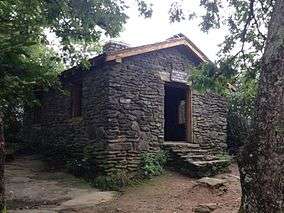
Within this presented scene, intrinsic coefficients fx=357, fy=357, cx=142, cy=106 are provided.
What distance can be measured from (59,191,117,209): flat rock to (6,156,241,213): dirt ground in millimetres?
181

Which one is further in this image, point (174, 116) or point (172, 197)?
point (174, 116)

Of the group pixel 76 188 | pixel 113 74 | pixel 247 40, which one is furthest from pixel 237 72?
pixel 76 188

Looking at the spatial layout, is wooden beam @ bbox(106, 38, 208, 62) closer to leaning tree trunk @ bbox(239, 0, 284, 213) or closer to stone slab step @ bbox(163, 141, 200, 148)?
stone slab step @ bbox(163, 141, 200, 148)

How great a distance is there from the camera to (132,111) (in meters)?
10.9

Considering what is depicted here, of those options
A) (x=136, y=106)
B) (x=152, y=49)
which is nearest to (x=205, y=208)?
(x=136, y=106)

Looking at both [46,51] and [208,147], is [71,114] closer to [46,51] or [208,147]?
[208,147]

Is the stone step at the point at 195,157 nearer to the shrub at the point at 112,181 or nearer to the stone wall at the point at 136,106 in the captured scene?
the stone wall at the point at 136,106

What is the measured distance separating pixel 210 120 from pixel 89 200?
21.0 feet

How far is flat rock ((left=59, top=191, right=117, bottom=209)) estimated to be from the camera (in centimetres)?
777

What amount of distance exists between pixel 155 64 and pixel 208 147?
11.9 ft

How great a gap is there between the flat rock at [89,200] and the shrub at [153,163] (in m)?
1.64

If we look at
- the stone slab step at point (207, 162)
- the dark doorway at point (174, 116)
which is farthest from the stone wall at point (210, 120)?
the dark doorway at point (174, 116)

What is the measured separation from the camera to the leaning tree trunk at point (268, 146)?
378 centimetres

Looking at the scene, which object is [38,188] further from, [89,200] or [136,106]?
[136,106]
